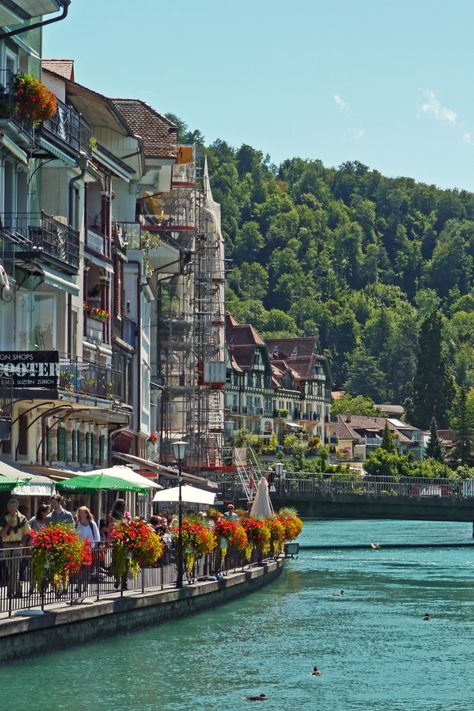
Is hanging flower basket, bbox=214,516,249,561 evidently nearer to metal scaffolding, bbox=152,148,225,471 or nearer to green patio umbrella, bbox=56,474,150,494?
green patio umbrella, bbox=56,474,150,494

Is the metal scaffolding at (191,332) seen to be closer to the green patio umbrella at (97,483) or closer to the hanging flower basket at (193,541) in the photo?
the green patio umbrella at (97,483)

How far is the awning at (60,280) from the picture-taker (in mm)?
51625

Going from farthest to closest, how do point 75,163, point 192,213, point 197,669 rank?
point 192,213
point 75,163
point 197,669

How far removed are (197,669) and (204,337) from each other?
231 feet

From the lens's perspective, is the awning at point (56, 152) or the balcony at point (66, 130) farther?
the balcony at point (66, 130)

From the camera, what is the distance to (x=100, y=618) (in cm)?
3684

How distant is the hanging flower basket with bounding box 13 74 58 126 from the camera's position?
152 feet

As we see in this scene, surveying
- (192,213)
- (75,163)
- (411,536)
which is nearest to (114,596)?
(75,163)

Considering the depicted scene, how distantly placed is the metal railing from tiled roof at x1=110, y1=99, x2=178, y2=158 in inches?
1520

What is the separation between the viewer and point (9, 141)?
4759 centimetres

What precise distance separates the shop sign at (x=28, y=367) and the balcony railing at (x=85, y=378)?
3.41 metres

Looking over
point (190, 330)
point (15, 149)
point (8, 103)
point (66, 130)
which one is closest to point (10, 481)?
point (8, 103)

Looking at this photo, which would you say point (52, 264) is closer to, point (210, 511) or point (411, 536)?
point (210, 511)

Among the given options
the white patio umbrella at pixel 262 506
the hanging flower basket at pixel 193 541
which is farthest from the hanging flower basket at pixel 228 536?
the white patio umbrella at pixel 262 506
